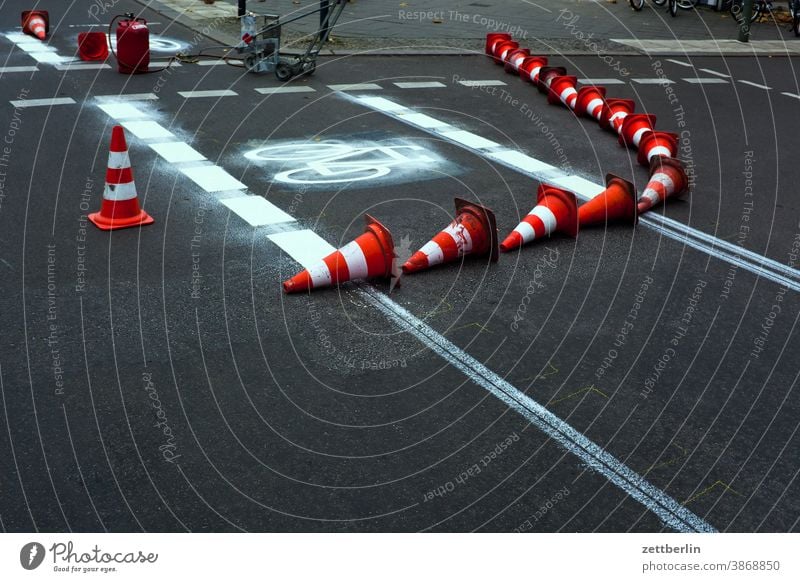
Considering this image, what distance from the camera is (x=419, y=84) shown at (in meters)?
13.6

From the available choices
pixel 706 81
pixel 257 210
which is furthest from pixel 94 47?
pixel 706 81

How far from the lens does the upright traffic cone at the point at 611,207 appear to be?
8.16 m

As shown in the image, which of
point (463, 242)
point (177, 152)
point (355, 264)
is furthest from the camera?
point (177, 152)

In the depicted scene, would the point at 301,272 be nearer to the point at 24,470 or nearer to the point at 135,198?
the point at 135,198

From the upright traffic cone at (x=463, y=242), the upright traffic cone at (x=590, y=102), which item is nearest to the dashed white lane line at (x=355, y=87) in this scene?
the upright traffic cone at (x=590, y=102)

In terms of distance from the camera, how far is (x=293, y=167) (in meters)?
9.34

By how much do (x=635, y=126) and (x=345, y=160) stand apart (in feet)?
11.4

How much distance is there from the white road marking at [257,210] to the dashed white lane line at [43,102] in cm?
392

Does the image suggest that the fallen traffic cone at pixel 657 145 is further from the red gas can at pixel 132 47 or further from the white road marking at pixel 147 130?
the red gas can at pixel 132 47

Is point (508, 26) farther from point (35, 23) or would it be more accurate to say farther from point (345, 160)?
point (345, 160)

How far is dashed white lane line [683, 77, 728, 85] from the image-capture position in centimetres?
1521

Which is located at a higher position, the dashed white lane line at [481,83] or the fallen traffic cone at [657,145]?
the fallen traffic cone at [657,145]

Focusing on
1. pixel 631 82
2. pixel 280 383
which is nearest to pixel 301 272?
pixel 280 383

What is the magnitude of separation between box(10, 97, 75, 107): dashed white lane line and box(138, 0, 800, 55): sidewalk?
4.52 m
